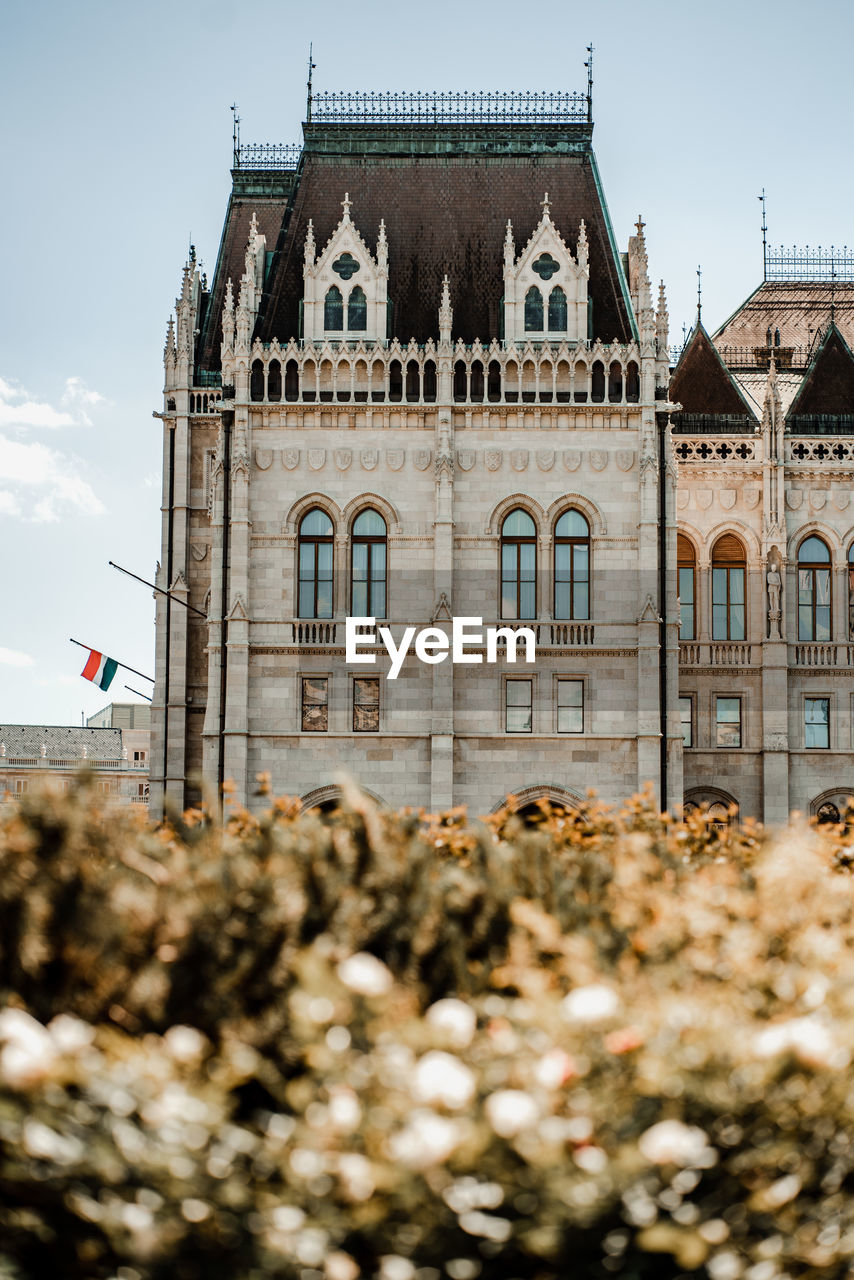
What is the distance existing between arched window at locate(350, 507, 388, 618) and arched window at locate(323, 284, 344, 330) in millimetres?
5019

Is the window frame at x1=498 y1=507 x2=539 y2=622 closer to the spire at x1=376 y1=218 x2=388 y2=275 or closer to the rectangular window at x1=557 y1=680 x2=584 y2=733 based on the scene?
the rectangular window at x1=557 y1=680 x2=584 y2=733

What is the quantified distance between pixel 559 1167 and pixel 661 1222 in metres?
0.78

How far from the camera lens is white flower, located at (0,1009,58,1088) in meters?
6.49

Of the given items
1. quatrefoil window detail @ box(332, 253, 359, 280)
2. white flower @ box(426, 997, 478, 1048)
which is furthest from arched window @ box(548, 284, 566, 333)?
white flower @ box(426, 997, 478, 1048)

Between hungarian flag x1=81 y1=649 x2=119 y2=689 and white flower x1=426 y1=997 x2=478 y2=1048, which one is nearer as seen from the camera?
white flower x1=426 y1=997 x2=478 y2=1048

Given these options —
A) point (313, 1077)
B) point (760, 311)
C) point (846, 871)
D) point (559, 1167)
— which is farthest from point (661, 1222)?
point (760, 311)

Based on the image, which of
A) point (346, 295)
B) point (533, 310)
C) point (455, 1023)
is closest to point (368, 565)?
point (346, 295)

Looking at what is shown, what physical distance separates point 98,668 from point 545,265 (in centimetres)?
1718

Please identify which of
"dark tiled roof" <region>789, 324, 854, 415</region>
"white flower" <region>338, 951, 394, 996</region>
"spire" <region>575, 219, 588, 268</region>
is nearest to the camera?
"white flower" <region>338, 951, 394, 996</region>

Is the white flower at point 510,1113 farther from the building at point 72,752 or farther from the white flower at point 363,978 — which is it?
the building at point 72,752

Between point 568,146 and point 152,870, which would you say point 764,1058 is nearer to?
point 152,870

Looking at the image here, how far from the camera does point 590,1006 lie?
701 cm

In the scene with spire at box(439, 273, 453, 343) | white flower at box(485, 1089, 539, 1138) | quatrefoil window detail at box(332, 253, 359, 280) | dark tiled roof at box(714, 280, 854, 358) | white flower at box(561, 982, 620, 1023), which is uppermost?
dark tiled roof at box(714, 280, 854, 358)

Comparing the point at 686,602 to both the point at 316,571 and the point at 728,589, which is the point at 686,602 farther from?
the point at 316,571
